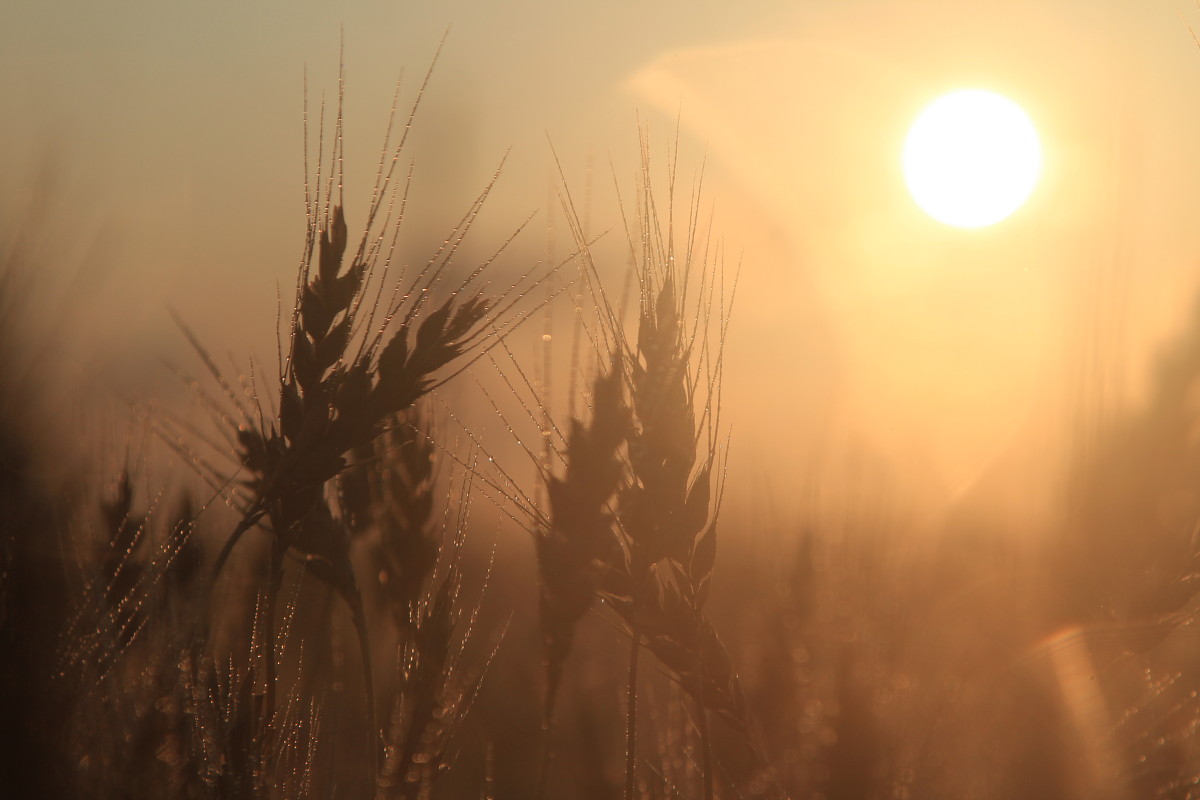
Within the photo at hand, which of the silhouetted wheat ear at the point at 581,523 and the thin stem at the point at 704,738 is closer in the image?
the thin stem at the point at 704,738

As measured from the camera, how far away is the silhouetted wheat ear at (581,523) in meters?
2.26

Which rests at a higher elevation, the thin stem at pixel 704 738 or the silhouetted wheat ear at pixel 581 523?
the silhouetted wheat ear at pixel 581 523

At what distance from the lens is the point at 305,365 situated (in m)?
2.30

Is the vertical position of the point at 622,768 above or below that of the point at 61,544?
below

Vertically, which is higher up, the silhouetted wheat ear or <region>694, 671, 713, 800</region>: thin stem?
the silhouetted wheat ear

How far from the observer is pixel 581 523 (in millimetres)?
2256

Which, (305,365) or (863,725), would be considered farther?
(863,725)

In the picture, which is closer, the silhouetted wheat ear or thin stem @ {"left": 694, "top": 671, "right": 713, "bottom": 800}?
thin stem @ {"left": 694, "top": 671, "right": 713, "bottom": 800}

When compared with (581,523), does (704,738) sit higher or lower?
lower

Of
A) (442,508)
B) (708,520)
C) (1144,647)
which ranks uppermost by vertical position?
(442,508)

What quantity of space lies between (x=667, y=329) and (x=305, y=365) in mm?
864

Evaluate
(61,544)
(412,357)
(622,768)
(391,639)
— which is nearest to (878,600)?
(622,768)

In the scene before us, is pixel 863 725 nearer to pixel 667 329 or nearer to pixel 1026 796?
pixel 1026 796

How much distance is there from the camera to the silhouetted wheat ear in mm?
2258
